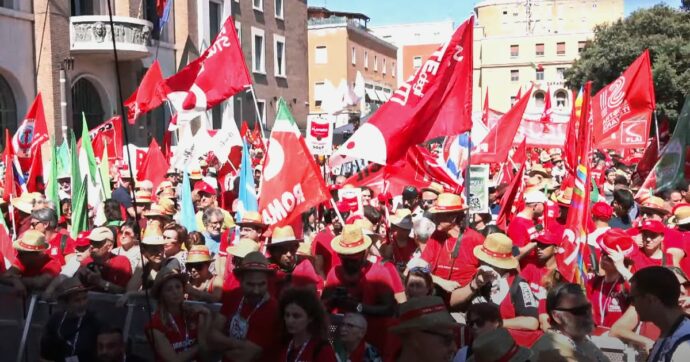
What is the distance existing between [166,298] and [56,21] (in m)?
21.1

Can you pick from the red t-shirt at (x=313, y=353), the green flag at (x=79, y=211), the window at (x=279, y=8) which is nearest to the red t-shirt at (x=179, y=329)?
the red t-shirt at (x=313, y=353)

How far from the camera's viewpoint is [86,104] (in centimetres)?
2653

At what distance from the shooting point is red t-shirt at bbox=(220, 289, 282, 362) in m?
4.89

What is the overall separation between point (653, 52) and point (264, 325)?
3789cm

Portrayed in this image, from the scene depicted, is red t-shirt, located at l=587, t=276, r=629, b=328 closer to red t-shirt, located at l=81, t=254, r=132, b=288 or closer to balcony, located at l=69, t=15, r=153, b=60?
red t-shirt, located at l=81, t=254, r=132, b=288

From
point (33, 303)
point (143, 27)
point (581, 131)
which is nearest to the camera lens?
point (33, 303)

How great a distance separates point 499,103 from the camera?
3231 inches

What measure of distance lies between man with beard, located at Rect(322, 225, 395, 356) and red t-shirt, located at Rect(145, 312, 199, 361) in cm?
86

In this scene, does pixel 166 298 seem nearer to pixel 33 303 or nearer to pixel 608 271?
pixel 33 303

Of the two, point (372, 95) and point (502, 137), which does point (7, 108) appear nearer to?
point (502, 137)

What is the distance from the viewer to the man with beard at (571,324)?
13.0 ft

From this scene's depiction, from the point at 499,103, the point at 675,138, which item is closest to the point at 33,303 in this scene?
the point at 675,138

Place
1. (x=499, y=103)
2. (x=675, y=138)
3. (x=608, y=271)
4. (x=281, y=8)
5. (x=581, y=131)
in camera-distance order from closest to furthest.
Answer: (x=608, y=271), (x=581, y=131), (x=675, y=138), (x=281, y=8), (x=499, y=103)

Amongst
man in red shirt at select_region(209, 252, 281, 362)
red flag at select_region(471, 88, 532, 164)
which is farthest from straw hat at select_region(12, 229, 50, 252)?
red flag at select_region(471, 88, 532, 164)
